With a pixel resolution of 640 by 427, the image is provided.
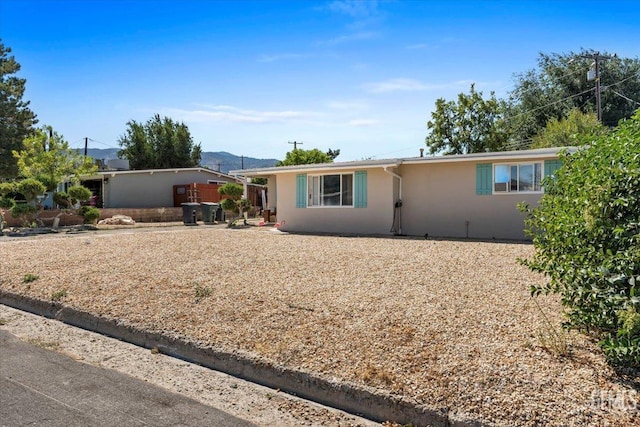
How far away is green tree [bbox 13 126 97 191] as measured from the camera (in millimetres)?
22594

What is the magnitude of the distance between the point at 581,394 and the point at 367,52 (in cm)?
1243

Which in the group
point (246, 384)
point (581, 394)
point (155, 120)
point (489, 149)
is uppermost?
point (155, 120)

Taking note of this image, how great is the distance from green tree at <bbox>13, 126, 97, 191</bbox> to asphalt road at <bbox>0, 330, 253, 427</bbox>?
783 inches

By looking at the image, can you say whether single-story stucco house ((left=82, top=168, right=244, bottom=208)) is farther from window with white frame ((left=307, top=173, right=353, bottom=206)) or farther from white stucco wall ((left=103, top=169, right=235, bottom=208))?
window with white frame ((left=307, top=173, right=353, bottom=206))

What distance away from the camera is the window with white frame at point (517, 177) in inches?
526

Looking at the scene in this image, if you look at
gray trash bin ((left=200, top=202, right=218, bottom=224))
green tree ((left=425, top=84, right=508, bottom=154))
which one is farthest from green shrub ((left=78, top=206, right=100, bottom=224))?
green tree ((left=425, top=84, right=508, bottom=154))

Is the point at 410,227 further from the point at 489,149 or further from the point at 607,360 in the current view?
the point at 489,149

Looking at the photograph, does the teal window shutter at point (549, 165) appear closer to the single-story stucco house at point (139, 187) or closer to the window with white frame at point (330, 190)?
the window with white frame at point (330, 190)

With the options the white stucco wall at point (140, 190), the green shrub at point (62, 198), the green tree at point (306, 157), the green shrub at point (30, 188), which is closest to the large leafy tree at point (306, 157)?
the green tree at point (306, 157)

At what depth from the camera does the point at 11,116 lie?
30797mm

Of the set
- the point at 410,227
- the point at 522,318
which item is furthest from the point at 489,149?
the point at 522,318

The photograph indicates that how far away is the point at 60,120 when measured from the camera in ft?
95.5

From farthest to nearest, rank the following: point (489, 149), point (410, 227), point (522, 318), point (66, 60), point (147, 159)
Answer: point (147, 159) < point (489, 149) < point (66, 60) < point (410, 227) < point (522, 318)

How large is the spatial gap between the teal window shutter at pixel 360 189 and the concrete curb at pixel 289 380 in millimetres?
10578
